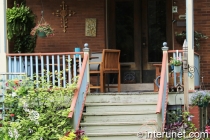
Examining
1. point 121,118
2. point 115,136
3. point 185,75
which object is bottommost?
point 115,136

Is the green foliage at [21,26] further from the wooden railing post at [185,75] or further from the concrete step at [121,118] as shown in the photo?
the wooden railing post at [185,75]

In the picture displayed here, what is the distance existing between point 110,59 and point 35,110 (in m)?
2.36

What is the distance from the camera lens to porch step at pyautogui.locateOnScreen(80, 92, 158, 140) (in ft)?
25.9

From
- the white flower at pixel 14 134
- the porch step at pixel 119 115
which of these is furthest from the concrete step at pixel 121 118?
the white flower at pixel 14 134

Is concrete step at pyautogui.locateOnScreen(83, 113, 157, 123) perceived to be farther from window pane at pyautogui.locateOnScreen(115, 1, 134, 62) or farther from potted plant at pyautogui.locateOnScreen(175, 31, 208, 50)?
window pane at pyautogui.locateOnScreen(115, 1, 134, 62)

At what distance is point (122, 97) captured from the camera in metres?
8.74

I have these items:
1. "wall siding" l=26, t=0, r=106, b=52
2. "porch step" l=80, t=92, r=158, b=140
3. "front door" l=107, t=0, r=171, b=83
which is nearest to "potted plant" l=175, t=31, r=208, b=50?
"front door" l=107, t=0, r=171, b=83

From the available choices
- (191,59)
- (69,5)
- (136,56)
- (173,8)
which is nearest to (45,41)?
(69,5)

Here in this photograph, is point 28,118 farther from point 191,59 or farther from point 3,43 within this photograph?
point 191,59

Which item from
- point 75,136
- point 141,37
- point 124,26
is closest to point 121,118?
point 75,136

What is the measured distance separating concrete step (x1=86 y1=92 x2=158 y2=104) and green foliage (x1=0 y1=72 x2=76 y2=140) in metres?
0.71

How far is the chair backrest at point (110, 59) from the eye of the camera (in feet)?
31.1

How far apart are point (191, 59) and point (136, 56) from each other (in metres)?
2.48

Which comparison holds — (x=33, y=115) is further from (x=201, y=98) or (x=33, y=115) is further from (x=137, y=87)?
(x=137, y=87)
